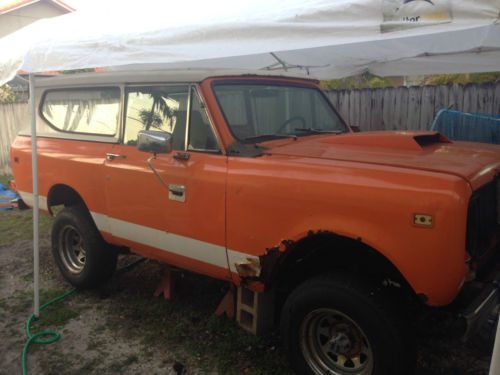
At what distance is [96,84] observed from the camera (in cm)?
402

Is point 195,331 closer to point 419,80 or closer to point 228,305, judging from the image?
point 228,305

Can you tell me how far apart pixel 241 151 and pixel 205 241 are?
0.68m

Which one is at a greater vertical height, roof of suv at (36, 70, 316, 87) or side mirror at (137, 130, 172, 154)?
roof of suv at (36, 70, 316, 87)

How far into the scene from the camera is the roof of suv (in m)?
3.35

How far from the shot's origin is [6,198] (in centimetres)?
825

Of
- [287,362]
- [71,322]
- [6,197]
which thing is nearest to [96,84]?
[71,322]

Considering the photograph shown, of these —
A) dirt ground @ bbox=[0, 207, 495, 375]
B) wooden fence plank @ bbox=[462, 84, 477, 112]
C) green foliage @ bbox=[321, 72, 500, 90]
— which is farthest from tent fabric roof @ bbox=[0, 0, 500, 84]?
green foliage @ bbox=[321, 72, 500, 90]

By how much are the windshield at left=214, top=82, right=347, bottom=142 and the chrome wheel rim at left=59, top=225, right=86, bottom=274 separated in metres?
2.23

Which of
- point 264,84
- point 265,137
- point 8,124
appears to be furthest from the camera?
point 8,124

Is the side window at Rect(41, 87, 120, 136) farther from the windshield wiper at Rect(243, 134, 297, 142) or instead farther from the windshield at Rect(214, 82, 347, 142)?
the windshield wiper at Rect(243, 134, 297, 142)

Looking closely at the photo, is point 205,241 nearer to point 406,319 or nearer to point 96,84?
point 406,319

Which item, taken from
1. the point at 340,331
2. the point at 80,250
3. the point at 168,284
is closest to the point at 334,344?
the point at 340,331

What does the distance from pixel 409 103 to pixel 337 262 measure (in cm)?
447

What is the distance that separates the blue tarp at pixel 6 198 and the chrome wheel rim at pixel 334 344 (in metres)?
6.74
